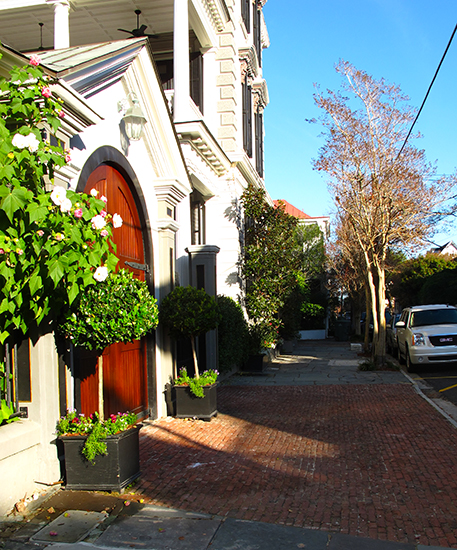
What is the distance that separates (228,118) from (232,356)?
658cm

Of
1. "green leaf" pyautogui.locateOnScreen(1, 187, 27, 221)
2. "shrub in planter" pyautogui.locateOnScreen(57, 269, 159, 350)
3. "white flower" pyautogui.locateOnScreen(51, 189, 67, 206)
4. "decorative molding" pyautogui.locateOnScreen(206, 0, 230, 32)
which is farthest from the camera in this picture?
"decorative molding" pyautogui.locateOnScreen(206, 0, 230, 32)

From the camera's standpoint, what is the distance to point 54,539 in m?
3.87

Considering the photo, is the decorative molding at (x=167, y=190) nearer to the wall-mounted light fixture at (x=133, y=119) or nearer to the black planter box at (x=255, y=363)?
the wall-mounted light fixture at (x=133, y=119)

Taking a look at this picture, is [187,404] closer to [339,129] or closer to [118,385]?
[118,385]

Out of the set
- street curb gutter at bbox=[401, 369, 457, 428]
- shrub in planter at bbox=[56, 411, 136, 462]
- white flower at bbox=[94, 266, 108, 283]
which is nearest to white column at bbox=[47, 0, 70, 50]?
white flower at bbox=[94, 266, 108, 283]

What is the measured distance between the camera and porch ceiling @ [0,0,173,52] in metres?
11.2

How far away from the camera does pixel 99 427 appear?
4.87m

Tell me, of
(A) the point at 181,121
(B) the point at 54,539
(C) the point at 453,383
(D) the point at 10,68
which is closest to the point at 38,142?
(D) the point at 10,68

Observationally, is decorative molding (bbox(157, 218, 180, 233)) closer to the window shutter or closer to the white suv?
the white suv

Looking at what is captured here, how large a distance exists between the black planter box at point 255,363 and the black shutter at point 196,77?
7.05 m

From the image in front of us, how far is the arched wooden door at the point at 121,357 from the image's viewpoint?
621cm

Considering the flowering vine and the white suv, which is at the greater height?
the flowering vine

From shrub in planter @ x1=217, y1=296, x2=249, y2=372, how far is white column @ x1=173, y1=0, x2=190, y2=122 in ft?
14.5

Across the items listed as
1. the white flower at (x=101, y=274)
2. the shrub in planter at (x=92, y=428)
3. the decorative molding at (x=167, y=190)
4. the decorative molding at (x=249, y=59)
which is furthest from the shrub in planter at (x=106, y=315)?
the decorative molding at (x=249, y=59)
